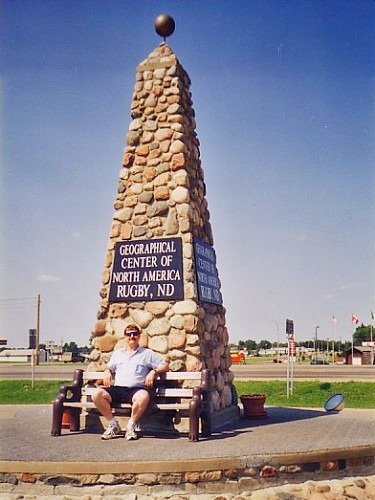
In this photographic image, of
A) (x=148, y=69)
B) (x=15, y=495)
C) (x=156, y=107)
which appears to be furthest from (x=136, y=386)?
(x=148, y=69)

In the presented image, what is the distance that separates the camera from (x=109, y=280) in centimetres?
869

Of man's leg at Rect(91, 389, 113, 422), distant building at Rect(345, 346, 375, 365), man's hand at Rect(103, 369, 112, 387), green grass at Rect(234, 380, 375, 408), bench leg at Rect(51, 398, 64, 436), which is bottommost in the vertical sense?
distant building at Rect(345, 346, 375, 365)

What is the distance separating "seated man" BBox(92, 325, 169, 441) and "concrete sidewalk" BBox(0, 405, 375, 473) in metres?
0.27

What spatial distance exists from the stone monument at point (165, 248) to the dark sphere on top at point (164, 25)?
21 cm

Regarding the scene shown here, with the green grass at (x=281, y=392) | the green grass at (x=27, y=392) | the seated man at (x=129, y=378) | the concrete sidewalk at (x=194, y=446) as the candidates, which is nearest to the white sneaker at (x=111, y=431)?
the seated man at (x=129, y=378)

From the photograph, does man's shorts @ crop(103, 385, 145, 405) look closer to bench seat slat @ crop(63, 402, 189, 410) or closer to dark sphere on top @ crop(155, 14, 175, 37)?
bench seat slat @ crop(63, 402, 189, 410)

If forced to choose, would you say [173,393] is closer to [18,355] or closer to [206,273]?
[206,273]

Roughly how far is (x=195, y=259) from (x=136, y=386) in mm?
1938

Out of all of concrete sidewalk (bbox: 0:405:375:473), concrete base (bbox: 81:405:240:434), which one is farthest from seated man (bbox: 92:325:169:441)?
concrete base (bbox: 81:405:240:434)

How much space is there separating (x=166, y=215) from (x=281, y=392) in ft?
30.5

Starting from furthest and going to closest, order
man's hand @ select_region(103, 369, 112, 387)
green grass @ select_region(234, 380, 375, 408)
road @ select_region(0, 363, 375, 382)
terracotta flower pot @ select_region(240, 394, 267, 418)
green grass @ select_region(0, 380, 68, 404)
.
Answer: road @ select_region(0, 363, 375, 382) < green grass @ select_region(0, 380, 68, 404) < green grass @ select_region(234, 380, 375, 408) < terracotta flower pot @ select_region(240, 394, 267, 418) < man's hand @ select_region(103, 369, 112, 387)

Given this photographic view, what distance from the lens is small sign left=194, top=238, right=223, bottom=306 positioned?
841cm

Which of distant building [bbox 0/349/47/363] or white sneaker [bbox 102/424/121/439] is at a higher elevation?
white sneaker [bbox 102/424/121/439]

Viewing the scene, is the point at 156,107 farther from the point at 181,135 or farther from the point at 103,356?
the point at 103,356
